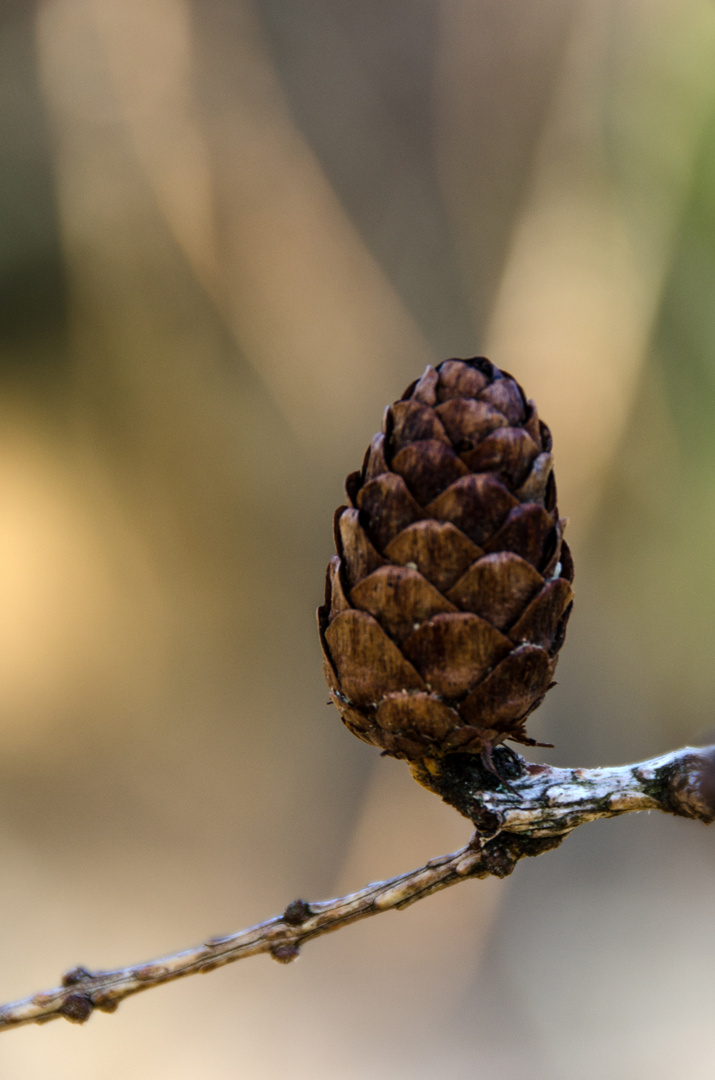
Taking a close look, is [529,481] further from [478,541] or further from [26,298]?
[26,298]

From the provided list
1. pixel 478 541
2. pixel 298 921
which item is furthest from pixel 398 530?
pixel 298 921

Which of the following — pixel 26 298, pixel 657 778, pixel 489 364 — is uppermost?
pixel 26 298

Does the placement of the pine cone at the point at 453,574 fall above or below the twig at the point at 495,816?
above

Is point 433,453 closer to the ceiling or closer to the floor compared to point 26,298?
closer to the floor

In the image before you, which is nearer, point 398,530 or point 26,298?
point 398,530
